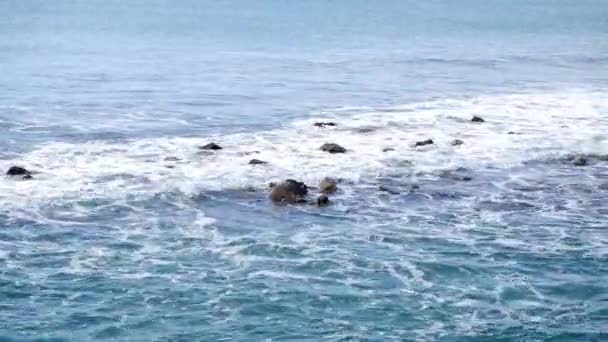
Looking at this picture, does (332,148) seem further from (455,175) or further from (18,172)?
(18,172)

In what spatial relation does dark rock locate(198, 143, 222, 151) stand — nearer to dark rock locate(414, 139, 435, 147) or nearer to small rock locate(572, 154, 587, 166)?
dark rock locate(414, 139, 435, 147)

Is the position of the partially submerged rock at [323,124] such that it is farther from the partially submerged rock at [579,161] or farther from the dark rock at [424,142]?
the partially submerged rock at [579,161]

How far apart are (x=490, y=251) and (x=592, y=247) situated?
110 inches

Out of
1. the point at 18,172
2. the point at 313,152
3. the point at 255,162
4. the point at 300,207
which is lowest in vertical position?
the point at 300,207

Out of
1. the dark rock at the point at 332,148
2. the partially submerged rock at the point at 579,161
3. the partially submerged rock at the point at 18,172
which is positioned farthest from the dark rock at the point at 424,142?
the partially submerged rock at the point at 18,172

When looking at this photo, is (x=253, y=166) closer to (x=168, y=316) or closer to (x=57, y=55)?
(x=168, y=316)

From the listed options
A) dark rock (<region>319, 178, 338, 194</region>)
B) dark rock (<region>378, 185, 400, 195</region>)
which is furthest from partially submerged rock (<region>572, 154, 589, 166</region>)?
dark rock (<region>319, 178, 338, 194</region>)

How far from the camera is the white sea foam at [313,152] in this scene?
109 feet

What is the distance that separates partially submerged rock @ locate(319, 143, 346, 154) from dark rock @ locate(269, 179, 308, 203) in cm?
692

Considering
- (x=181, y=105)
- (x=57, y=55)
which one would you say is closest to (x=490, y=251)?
(x=181, y=105)

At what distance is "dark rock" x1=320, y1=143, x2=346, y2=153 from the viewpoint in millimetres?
38844

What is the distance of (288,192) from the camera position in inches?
1244

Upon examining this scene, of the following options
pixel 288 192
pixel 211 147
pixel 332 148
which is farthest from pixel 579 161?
pixel 211 147

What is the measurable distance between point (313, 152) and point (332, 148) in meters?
0.74
